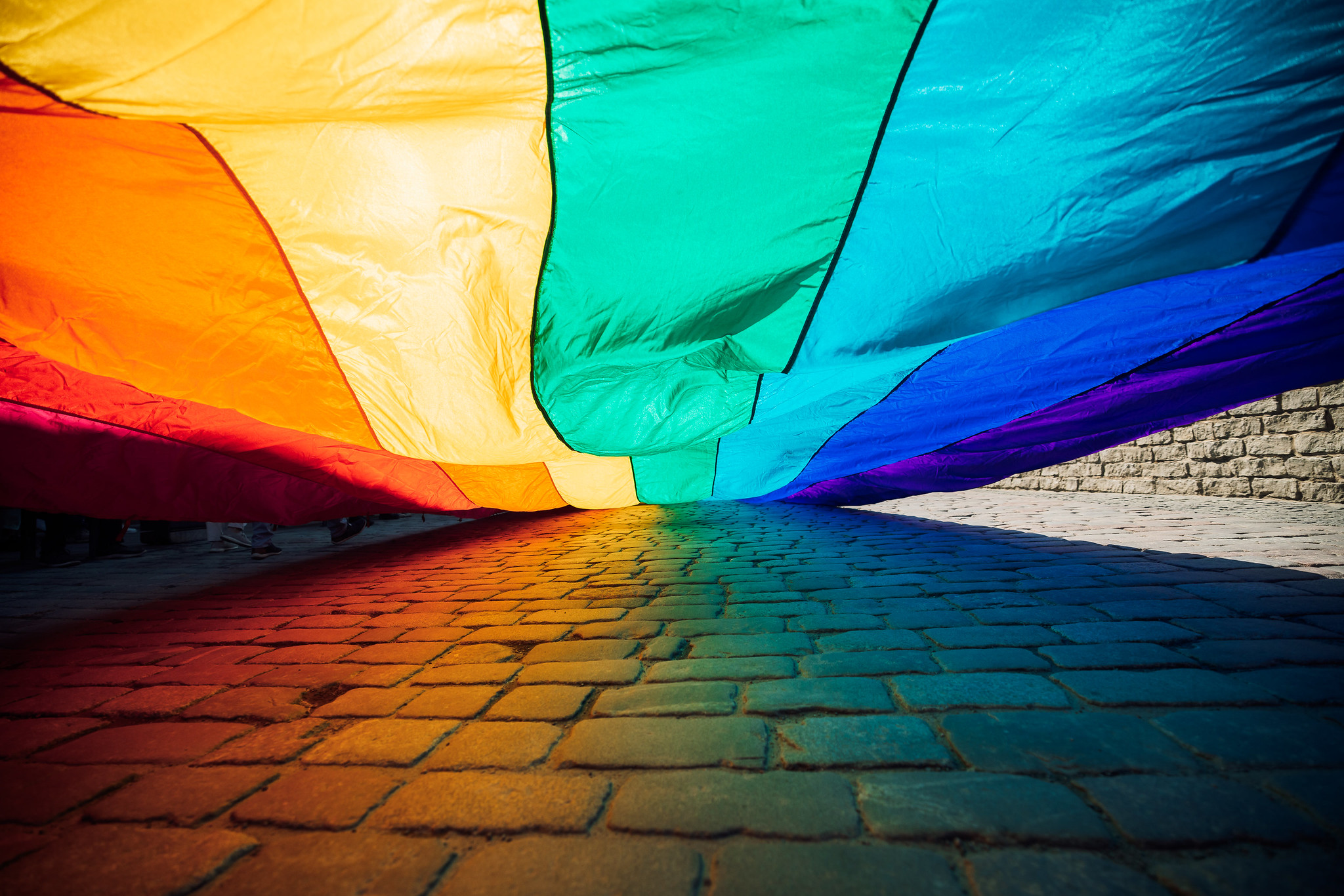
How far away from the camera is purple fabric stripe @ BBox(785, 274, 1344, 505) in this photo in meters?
2.45

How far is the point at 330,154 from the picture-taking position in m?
1.87

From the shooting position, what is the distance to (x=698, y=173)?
1.78 metres

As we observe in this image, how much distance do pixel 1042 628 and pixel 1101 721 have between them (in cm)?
72

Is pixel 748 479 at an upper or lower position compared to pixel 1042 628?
upper

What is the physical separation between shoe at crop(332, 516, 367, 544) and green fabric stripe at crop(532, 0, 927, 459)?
16.9 feet

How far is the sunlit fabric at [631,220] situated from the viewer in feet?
4.58

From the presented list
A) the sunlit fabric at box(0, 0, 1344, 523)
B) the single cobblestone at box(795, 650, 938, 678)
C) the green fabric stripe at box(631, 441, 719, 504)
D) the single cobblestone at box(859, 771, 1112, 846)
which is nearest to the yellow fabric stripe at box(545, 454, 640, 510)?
the green fabric stripe at box(631, 441, 719, 504)

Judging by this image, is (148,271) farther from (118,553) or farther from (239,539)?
(118,553)

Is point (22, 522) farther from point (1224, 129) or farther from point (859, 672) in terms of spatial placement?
point (1224, 129)

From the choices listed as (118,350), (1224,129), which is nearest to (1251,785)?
(1224,129)

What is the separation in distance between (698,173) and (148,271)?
2293mm

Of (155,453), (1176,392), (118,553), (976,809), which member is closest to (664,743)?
(976,809)

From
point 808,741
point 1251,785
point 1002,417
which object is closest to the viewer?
point 1251,785

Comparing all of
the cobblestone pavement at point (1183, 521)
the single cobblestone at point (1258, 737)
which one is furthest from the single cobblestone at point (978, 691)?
the cobblestone pavement at point (1183, 521)
